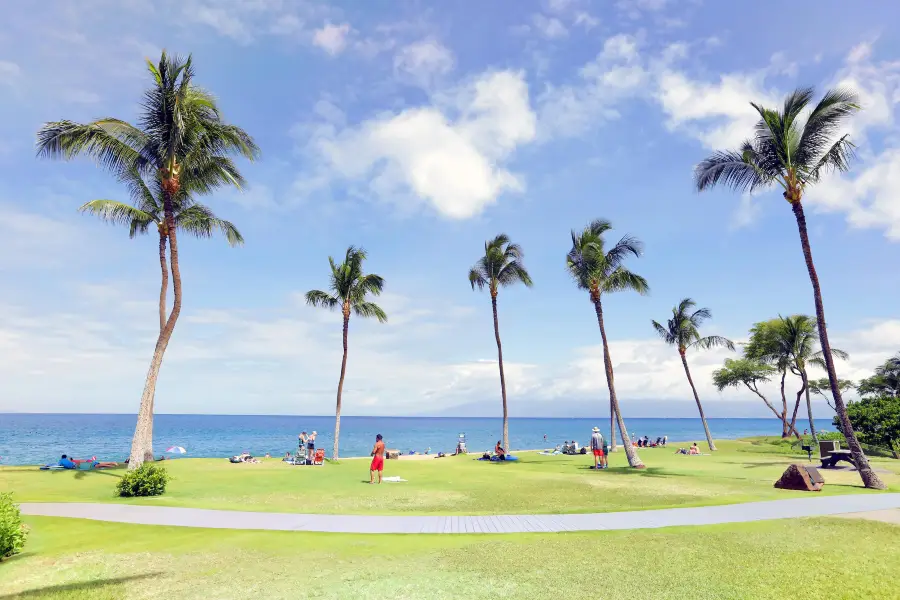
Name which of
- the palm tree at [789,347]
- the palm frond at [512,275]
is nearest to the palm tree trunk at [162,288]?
the palm frond at [512,275]

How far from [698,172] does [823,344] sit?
882cm

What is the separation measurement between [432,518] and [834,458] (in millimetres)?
22163

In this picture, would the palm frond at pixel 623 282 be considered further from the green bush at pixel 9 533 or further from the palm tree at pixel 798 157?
the green bush at pixel 9 533

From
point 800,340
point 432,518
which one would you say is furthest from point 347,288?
point 800,340

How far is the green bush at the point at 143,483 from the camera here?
1483cm

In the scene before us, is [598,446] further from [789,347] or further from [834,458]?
[789,347]

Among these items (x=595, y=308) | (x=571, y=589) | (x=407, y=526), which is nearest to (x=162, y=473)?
(x=407, y=526)

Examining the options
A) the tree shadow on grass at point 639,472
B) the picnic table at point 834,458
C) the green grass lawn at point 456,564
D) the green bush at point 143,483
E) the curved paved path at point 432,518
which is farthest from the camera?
the picnic table at point 834,458

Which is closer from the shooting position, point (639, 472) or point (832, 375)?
point (832, 375)

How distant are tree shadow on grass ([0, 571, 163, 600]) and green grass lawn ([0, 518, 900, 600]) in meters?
0.03

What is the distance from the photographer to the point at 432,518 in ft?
40.2

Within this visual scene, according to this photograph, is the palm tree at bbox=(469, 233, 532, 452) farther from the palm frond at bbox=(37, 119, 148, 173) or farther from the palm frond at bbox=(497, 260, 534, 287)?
the palm frond at bbox=(37, 119, 148, 173)

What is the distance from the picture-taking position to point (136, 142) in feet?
73.4

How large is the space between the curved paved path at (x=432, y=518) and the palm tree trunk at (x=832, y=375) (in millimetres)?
4944
